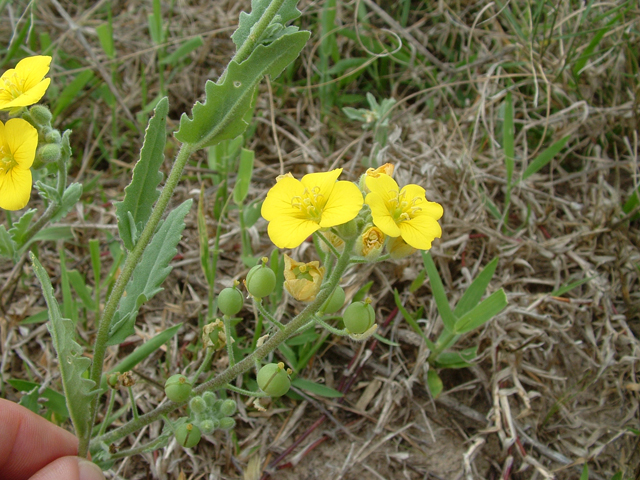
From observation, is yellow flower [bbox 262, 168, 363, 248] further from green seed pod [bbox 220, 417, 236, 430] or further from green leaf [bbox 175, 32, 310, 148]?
green seed pod [bbox 220, 417, 236, 430]

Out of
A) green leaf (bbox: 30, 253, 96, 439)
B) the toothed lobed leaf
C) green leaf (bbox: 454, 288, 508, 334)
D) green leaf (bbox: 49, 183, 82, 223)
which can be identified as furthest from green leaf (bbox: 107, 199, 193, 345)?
green leaf (bbox: 454, 288, 508, 334)

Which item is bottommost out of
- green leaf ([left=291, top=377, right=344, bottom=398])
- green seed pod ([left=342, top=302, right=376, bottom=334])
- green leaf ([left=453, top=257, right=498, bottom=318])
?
green leaf ([left=291, top=377, right=344, bottom=398])

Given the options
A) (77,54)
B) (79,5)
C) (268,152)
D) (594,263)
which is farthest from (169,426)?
(79,5)


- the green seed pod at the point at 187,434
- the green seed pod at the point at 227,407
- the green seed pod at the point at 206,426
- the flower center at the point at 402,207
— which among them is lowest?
the green seed pod at the point at 227,407

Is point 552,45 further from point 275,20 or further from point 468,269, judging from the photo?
point 275,20

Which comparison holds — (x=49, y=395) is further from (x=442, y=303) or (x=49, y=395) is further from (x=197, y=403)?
(x=442, y=303)

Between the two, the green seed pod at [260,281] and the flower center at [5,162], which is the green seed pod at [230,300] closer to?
→ the green seed pod at [260,281]

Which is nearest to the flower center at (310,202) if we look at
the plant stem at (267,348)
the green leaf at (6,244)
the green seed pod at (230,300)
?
the plant stem at (267,348)
